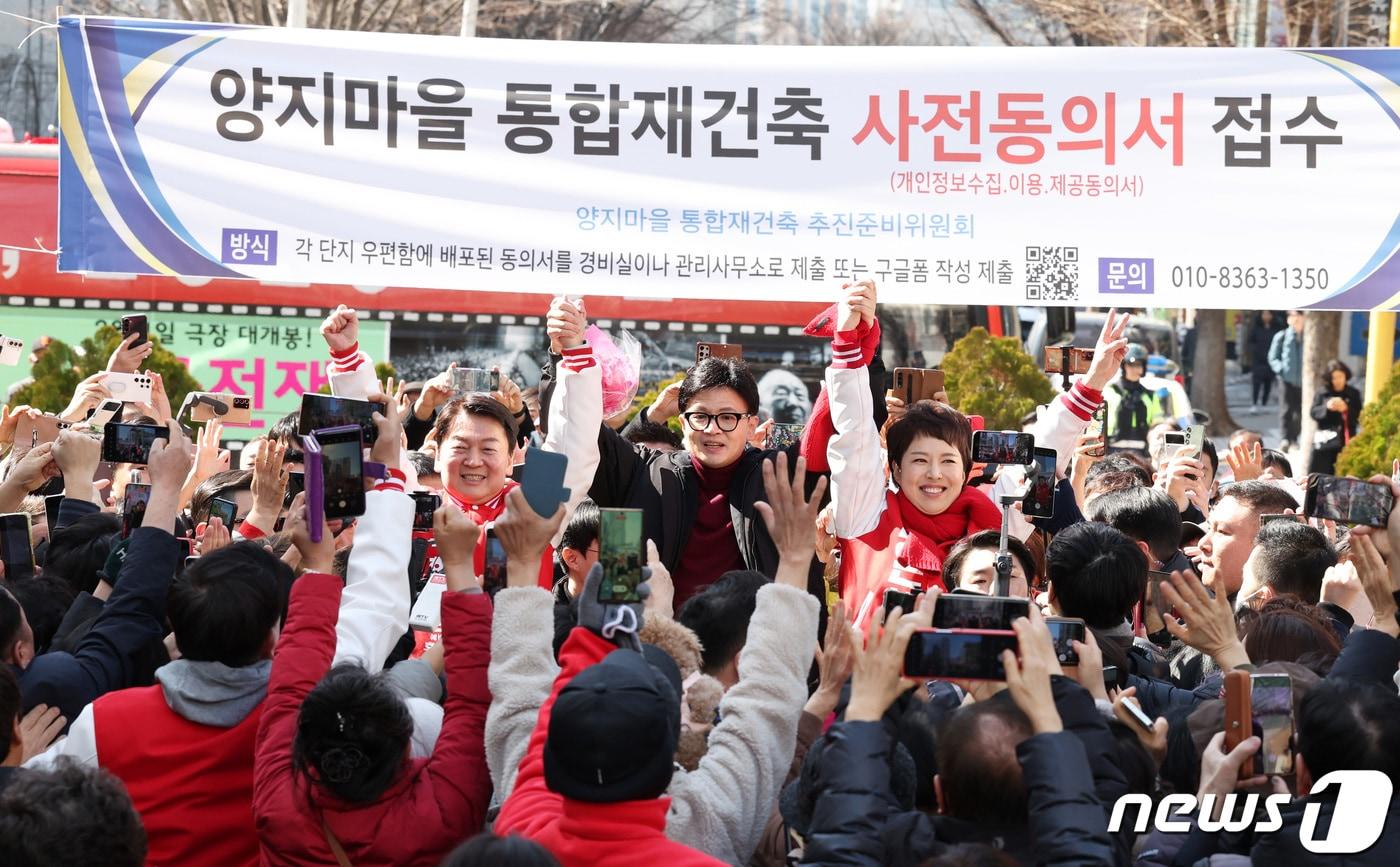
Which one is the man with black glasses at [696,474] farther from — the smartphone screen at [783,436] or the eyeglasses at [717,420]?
the smartphone screen at [783,436]

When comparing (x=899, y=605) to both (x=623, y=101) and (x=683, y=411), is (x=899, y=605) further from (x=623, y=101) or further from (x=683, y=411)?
(x=623, y=101)

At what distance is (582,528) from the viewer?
182 inches

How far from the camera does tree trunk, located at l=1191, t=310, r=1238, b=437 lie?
1986 centimetres

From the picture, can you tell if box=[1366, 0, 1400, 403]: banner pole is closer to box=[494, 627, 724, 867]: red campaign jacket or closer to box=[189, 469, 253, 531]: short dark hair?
box=[189, 469, 253, 531]: short dark hair

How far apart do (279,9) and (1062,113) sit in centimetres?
1301

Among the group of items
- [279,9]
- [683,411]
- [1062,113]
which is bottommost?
[683,411]

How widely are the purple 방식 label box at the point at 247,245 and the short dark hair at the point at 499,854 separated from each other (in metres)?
4.47

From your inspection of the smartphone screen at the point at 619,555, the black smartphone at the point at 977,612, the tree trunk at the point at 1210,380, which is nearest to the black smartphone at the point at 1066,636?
the black smartphone at the point at 977,612

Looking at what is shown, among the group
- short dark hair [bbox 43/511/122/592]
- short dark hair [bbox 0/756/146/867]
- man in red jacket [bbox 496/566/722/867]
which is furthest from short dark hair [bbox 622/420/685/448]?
short dark hair [bbox 0/756/146/867]

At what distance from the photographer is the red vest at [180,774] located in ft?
10.7

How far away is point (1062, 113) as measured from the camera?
6434 mm

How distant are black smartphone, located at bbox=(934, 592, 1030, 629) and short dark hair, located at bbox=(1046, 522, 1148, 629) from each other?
1.08 metres

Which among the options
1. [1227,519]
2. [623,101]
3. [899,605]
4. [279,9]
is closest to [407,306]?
[279,9]

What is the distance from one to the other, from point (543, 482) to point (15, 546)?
2055 millimetres
